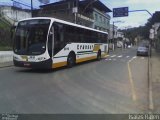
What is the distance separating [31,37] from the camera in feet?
58.5

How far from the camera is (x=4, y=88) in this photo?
39.2 ft

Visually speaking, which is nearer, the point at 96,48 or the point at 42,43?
the point at 42,43

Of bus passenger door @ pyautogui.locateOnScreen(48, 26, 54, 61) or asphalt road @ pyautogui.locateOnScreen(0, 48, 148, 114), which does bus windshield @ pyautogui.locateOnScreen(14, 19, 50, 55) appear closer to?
bus passenger door @ pyautogui.locateOnScreen(48, 26, 54, 61)

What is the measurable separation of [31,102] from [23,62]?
28.8 ft

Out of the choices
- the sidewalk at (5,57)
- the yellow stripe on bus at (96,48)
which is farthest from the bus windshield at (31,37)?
the yellow stripe on bus at (96,48)

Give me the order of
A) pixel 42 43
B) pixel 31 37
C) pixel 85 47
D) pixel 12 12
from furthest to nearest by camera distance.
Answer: pixel 12 12 < pixel 85 47 < pixel 31 37 < pixel 42 43

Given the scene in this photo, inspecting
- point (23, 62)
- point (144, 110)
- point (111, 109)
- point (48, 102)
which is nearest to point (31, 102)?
point (48, 102)

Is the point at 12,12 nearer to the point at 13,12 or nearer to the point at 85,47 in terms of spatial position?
the point at 13,12

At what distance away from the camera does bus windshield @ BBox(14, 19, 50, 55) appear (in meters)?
17.6

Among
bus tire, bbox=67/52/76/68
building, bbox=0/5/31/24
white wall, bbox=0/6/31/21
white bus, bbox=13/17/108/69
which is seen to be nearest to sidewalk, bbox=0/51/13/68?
bus tire, bbox=67/52/76/68

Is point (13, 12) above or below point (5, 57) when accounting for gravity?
above

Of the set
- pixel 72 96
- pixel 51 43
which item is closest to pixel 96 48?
pixel 51 43

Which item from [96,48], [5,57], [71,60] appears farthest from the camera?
[96,48]

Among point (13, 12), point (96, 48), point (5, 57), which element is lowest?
point (5, 57)
